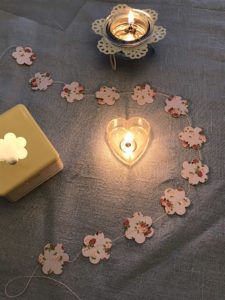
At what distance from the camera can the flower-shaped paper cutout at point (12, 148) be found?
0.61m

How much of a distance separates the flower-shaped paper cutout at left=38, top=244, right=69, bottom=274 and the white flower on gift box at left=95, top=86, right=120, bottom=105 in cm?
31

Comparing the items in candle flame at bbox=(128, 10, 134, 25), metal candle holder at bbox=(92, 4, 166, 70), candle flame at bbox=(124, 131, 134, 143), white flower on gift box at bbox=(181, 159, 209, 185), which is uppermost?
candle flame at bbox=(128, 10, 134, 25)

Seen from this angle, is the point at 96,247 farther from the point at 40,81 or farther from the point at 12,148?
the point at 40,81

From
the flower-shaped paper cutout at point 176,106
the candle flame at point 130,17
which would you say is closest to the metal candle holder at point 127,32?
the candle flame at point 130,17

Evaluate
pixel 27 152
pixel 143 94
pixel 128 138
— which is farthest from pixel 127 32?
pixel 27 152

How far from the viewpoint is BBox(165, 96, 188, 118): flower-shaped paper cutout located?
29.9 inches

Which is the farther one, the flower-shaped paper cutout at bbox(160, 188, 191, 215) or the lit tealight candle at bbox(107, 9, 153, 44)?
the lit tealight candle at bbox(107, 9, 153, 44)

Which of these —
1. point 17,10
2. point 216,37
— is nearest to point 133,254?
point 216,37

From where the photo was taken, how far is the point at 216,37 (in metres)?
0.84

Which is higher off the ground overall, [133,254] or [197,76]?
[197,76]

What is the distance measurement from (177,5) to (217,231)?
549 mm

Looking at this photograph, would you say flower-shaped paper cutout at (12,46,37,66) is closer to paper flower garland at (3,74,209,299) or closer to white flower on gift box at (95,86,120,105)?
paper flower garland at (3,74,209,299)

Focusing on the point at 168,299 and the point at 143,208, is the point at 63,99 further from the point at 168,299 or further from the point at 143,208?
the point at 168,299

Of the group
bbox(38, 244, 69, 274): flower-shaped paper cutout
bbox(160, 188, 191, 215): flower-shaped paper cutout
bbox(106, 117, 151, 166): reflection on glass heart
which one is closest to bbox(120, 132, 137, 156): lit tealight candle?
bbox(106, 117, 151, 166): reflection on glass heart
